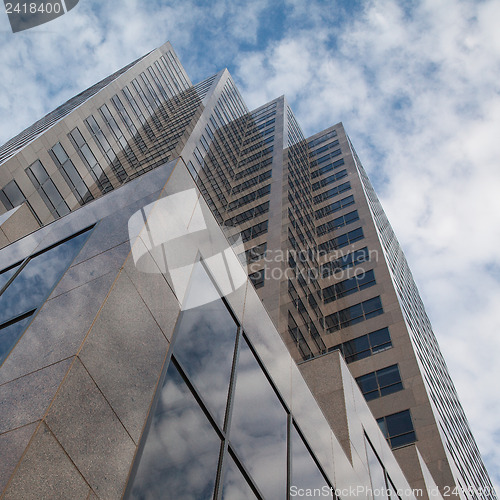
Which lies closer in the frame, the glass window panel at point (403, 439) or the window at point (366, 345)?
the glass window panel at point (403, 439)

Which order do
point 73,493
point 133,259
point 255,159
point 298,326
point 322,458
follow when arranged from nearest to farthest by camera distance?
1. point 73,493
2. point 133,259
3. point 322,458
4. point 298,326
5. point 255,159

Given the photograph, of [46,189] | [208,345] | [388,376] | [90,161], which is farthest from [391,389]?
[208,345]

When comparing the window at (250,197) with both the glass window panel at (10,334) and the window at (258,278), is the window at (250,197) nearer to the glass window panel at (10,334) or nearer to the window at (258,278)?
the window at (258,278)

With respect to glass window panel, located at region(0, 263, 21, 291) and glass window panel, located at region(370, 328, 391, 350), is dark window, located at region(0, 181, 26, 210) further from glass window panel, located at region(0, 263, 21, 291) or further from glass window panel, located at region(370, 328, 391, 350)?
glass window panel, located at region(370, 328, 391, 350)

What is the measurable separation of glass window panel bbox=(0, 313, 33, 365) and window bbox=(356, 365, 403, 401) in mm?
33688

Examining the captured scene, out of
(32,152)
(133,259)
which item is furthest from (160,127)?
(133,259)

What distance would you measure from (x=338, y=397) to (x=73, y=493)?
11932mm

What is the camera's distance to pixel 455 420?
4931 centimetres

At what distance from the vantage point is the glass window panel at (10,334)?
875 cm

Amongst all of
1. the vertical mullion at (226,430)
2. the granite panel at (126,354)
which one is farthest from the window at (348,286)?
the granite panel at (126,354)

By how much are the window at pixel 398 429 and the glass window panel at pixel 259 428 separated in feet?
85.8

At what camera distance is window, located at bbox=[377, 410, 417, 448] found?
1391 inches

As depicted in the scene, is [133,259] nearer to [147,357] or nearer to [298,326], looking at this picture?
[147,357]

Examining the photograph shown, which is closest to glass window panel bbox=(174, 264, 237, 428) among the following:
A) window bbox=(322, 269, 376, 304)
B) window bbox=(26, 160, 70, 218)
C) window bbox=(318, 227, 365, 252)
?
window bbox=(26, 160, 70, 218)
